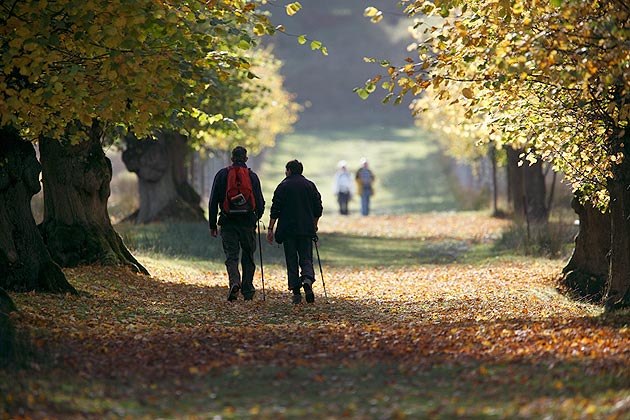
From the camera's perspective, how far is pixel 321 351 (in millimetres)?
10359

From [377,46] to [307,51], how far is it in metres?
9.24

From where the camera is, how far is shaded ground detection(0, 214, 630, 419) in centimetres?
792

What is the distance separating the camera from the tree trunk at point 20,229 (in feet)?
46.4

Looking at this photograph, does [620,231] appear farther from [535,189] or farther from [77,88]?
[535,189]

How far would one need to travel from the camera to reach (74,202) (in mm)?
18375

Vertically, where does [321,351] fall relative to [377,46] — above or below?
below

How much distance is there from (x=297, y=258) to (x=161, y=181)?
1610 cm

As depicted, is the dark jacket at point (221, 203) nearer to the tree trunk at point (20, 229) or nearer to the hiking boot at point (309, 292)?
the hiking boot at point (309, 292)

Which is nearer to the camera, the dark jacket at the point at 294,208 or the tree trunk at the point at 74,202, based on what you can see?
the dark jacket at the point at 294,208

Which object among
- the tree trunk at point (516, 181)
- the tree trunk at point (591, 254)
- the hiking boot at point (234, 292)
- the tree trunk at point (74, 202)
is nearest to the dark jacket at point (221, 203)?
the hiking boot at point (234, 292)

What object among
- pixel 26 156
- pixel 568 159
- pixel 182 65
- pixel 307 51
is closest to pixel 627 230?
pixel 568 159

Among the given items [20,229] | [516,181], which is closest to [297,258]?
[20,229]

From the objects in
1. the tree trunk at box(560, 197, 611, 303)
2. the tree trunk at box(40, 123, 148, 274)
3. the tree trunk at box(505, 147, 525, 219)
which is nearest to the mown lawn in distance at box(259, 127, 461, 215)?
the tree trunk at box(505, 147, 525, 219)

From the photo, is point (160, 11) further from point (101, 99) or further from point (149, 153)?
point (149, 153)
